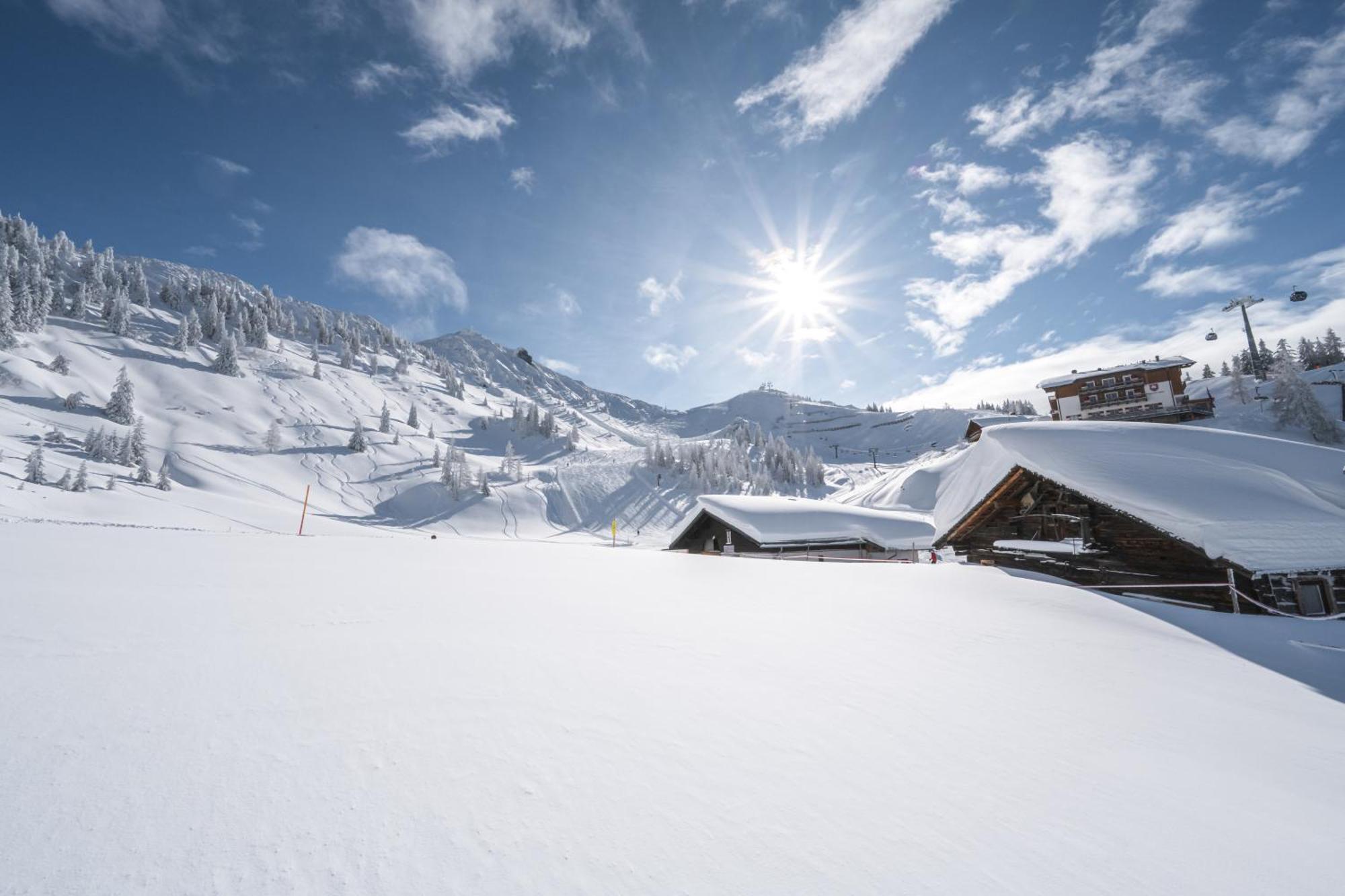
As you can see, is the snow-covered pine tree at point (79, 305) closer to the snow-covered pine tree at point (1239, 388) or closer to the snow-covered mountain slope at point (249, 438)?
the snow-covered mountain slope at point (249, 438)

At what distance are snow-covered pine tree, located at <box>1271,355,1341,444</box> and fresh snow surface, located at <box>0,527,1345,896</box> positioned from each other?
6557 centimetres

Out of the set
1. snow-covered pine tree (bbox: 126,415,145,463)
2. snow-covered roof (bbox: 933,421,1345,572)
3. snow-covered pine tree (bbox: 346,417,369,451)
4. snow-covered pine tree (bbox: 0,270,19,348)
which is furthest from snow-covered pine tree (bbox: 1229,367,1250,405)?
snow-covered pine tree (bbox: 0,270,19,348)

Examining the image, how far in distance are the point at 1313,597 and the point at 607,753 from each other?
16088mm

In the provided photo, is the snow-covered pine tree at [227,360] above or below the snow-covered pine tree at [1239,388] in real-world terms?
above

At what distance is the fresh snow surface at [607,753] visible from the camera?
6.97 ft

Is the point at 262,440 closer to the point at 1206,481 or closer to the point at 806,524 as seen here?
the point at 806,524

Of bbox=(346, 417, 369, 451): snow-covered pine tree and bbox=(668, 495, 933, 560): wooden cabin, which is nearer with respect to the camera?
bbox=(668, 495, 933, 560): wooden cabin

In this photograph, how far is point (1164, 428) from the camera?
44.8 ft

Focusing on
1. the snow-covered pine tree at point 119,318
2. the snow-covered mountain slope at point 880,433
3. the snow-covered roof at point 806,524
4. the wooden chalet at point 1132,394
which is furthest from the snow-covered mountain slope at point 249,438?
the snow-covered mountain slope at point 880,433

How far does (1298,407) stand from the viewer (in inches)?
1896

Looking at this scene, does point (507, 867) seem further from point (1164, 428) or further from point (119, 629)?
point (1164, 428)

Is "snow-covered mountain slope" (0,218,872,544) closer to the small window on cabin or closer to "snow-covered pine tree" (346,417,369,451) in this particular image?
"snow-covered pine tree" (346,417,369,451)

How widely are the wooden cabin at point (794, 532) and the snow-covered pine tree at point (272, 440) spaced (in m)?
61.1

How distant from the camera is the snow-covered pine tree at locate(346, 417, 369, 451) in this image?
69125 millimetres
